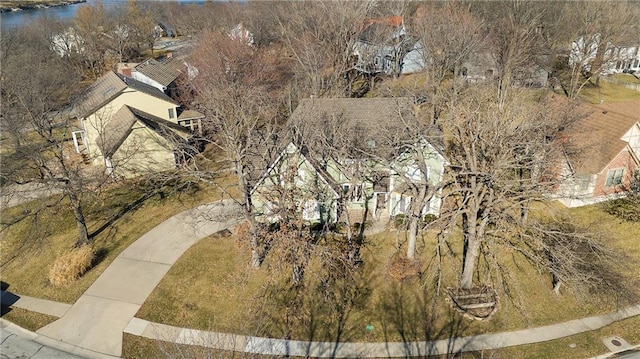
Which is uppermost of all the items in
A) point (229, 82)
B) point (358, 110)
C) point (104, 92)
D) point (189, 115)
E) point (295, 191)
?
point (229, 82)

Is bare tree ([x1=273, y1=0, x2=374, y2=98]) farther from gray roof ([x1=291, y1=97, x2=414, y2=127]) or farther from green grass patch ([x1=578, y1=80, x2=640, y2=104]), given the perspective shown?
green grass patch ([x1=578, y1=80, x2=640, y2=104])

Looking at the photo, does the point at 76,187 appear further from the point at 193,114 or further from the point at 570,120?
the point at 570,120

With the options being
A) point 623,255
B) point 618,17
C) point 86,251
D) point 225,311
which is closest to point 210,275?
point 225,311

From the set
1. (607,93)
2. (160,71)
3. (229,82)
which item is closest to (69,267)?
(229,82)

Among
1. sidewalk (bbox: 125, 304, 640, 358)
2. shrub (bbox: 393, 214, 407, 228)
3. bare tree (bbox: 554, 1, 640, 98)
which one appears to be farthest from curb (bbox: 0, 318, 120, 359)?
bare tree (bbox: 554, 1, 640, 98)

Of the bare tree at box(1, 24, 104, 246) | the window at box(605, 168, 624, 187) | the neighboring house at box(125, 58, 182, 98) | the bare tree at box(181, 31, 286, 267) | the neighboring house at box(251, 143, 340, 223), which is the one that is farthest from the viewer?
the neighboring house at box(125, 58, 182, 98)

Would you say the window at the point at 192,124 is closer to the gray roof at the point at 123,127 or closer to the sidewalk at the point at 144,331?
the gray roof at the point at 123,127

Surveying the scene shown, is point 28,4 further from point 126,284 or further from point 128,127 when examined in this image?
point 126,284
